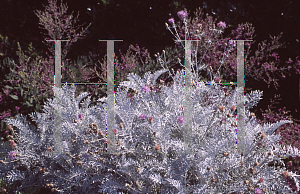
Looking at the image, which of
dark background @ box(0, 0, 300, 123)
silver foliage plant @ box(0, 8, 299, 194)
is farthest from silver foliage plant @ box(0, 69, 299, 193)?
dark background @ box(0, 0, 300, 123)

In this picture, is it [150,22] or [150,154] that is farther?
[150,22]

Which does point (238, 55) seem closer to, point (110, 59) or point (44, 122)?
point (110, 59)

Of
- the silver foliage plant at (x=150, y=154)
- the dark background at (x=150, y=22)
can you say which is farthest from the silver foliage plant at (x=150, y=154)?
the dark background at (x=150, y=22)

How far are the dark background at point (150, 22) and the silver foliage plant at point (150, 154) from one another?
6.34 ft

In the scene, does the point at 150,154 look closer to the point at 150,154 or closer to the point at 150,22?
the point at 150,154

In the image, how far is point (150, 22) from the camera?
3.89 meters

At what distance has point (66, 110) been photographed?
1.88m

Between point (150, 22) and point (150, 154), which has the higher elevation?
point (150, 22)

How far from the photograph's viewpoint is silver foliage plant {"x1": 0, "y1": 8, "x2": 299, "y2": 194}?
1562 millimetres

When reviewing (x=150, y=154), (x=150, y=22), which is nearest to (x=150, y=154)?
(x=150, y=154)

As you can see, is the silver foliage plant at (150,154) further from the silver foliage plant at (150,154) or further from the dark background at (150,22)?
the dark background at (150,22)

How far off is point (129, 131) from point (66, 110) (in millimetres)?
481

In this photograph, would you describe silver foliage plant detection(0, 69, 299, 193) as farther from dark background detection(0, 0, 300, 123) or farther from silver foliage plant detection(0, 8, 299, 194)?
dark background detection(0, 0, 300, 123)

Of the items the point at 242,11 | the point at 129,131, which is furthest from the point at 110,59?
the point at 242,11
